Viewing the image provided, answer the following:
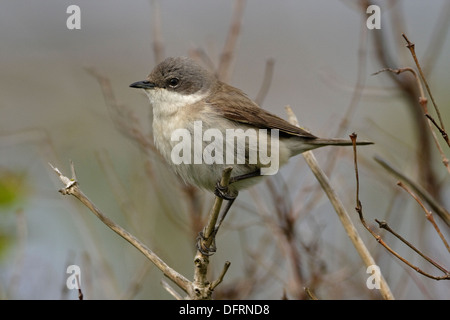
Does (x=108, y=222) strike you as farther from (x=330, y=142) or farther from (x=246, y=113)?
(x=330, y=142)

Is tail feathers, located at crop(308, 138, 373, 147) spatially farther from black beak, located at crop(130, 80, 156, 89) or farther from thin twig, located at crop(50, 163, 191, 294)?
thin twig, located at crop(50, 163, 191, 294)

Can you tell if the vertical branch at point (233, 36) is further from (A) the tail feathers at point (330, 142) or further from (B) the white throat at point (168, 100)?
(A) the tail feathers at point (330, 142)

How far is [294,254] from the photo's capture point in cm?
453

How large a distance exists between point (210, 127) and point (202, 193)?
1044 millimetres

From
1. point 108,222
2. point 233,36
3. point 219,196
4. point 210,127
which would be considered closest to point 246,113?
point 210,127

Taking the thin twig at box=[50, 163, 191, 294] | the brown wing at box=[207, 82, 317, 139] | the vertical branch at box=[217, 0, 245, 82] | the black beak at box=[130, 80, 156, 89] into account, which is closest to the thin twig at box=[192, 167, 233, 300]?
the thin twig at box=[50, 163, 191, 294]

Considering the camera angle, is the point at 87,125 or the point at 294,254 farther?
the point at 87,125

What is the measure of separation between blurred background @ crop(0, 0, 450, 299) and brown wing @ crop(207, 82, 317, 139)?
42 cm

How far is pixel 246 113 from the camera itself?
14.8 feet
